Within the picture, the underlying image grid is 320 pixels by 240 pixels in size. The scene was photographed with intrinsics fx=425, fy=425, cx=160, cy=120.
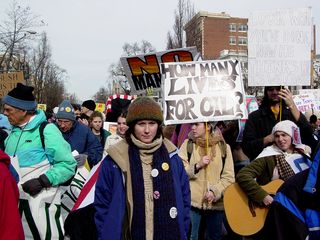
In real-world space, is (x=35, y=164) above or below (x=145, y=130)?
below

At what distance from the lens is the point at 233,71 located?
5523 mm

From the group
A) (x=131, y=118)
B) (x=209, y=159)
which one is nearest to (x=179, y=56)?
(x=209, y=159)

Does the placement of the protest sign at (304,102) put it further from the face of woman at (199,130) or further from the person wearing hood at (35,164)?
the person wearing hood at (35,164)

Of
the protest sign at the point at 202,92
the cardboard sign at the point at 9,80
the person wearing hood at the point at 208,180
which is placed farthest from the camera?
the cardboard sign at the point at 9,80

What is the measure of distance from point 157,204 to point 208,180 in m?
2.03

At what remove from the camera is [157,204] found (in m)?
3.00

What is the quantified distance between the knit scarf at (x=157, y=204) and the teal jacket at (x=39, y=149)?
1.07m

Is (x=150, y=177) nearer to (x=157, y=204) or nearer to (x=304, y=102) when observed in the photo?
(x=157, y=204)

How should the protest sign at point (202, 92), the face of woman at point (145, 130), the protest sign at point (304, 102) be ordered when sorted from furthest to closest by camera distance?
1. the protest sign at point (304, 102)
2. the protest sign at point (202, 92)
3. the face of woman at point (145, 130)

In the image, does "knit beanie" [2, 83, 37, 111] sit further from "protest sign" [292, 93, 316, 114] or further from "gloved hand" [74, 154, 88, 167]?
"protest sign" [292, 93, 316, 114]

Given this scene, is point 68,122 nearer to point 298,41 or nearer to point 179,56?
point 179,56

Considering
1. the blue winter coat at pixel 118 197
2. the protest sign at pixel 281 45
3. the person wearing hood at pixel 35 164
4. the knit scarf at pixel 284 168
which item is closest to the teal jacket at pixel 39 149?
the person wearing hood at pixel 35 164

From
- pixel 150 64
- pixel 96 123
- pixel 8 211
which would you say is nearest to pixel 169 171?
pixel 8 211

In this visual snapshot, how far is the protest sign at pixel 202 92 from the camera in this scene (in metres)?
5.27
